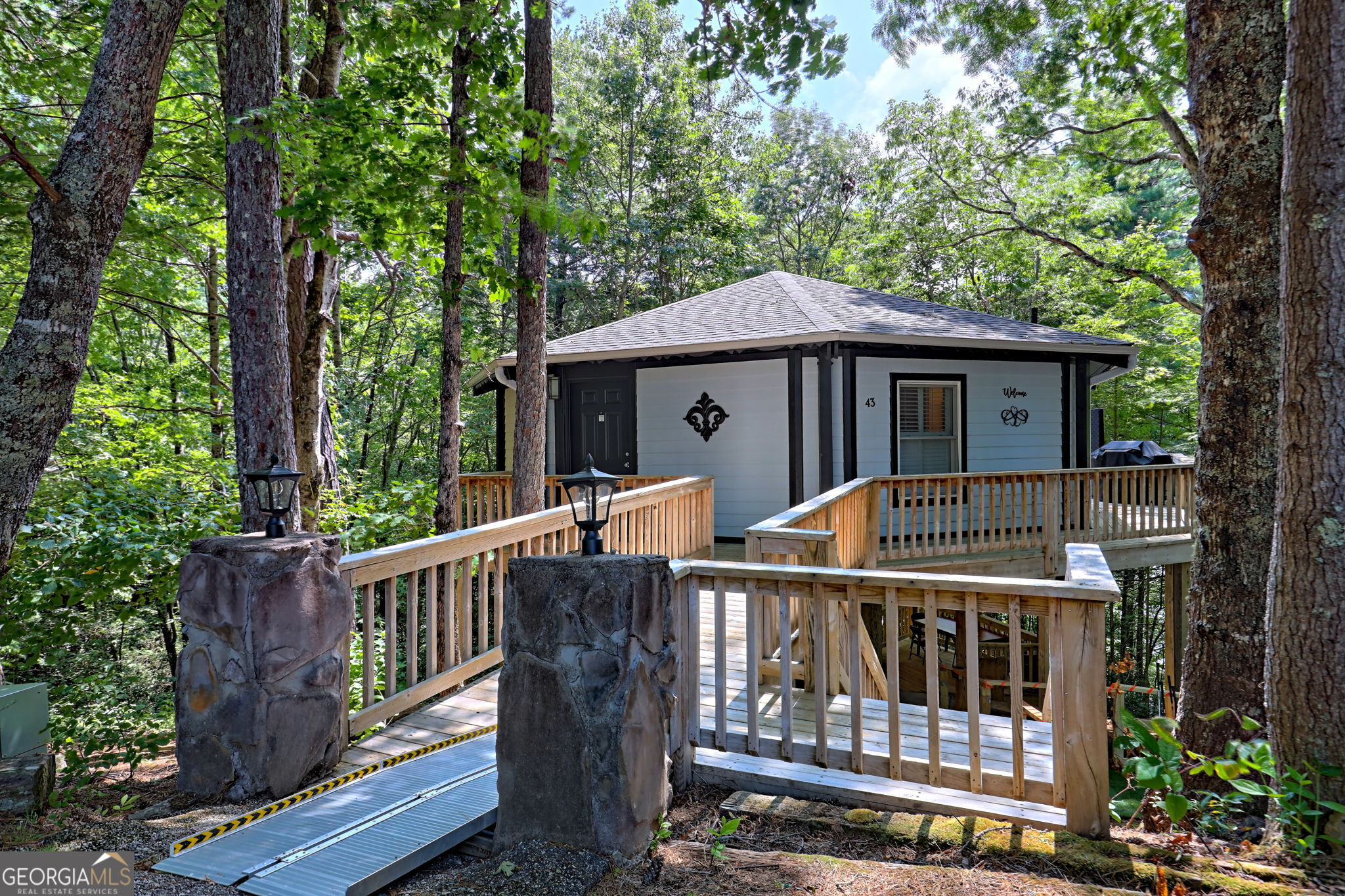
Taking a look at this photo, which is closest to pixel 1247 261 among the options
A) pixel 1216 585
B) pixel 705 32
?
pixel 1216 585

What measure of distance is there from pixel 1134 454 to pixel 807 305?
29.8 ft

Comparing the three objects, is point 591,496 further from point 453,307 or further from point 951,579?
point 453,307

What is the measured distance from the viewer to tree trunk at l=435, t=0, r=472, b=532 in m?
7.78

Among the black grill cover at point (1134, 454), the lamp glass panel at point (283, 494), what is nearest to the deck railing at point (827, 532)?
the lamp glass panel at point (283, 494)

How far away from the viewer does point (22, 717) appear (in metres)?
3.16

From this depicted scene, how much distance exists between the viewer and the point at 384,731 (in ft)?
12.8

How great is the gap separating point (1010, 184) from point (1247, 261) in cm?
1467

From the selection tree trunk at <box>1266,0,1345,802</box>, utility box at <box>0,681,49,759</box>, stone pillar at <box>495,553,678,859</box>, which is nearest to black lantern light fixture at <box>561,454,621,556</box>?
stone pillar at <box>495,553,678,859</box>

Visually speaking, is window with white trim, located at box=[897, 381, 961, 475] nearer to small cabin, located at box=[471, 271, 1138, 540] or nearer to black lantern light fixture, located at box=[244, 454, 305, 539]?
small cabin, located at box=[471, 271, 1138, 540]

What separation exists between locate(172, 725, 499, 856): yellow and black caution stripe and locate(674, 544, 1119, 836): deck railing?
1.09 m

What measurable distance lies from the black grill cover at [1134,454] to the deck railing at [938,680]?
1397 cm

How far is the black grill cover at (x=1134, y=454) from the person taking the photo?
49.8 feet

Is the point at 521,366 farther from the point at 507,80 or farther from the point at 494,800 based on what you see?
the point at 494,800

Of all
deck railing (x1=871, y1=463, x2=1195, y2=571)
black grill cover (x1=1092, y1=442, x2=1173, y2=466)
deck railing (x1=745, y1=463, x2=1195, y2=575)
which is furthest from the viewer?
black grill cover (x1=1092, y1=442, x2=1173, y2=466)
